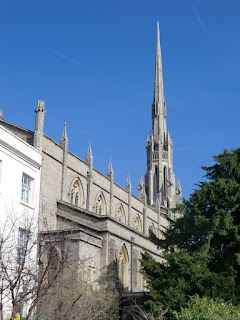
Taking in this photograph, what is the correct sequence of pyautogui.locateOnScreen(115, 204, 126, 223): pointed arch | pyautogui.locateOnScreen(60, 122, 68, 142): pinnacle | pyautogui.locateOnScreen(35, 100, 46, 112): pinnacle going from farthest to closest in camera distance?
pyautogui.locateOnScreen(115, 204, 126, 223): pointed arch < pyautogui.locateOnScreen(60, 122, 68, 142): pinnacle < pyautogui.locateOnScreen(35, 100, 46, 112): pinnacle

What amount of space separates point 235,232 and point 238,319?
28.8ft

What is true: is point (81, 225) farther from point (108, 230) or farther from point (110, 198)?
point (110, 198)

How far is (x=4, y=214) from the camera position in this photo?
23.8 meters

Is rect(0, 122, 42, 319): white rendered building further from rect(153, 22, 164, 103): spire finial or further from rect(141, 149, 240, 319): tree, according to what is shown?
rect(153, 22, 164, 103): spire finial

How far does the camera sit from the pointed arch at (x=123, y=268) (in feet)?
114

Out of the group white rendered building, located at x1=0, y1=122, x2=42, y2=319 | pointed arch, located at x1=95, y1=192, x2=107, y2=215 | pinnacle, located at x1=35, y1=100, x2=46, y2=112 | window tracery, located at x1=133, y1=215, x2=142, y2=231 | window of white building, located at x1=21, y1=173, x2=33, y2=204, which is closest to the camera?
white rendered building, located at x1=0, y1=122, x2=42, y2=319

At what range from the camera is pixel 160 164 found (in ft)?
238

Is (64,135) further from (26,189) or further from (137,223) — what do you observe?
(137,223)

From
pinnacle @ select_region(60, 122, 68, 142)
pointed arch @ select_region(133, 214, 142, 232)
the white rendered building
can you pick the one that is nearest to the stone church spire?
pointed arch @ select_region(133, 214, 142, 232)

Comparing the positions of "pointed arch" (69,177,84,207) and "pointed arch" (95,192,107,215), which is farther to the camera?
"pointed arch" (95,192,107,215)

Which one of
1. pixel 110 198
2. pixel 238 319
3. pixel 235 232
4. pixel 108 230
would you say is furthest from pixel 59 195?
pixel 238 319

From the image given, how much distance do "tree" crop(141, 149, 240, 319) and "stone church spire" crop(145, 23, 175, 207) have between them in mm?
40359

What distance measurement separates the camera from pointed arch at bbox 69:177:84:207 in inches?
1547

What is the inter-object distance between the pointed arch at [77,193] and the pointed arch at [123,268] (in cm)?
662
